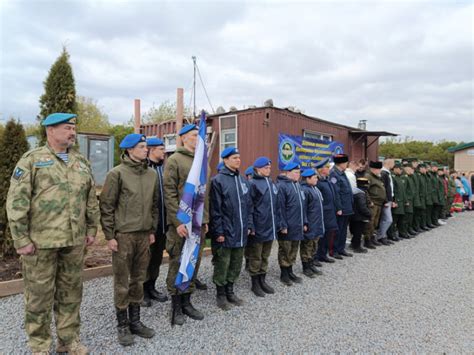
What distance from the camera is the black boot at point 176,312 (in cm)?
346

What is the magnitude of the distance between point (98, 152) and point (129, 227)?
12.5m

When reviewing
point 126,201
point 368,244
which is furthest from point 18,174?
point 368,244

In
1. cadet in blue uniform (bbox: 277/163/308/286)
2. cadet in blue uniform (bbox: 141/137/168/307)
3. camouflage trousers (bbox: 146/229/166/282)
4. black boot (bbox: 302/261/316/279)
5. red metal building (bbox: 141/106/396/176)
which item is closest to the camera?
cadet in blue uniform (bbox: 141/137/168/307)

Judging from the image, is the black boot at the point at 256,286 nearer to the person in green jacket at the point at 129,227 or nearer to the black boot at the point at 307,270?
the black boot at the point at 307,270

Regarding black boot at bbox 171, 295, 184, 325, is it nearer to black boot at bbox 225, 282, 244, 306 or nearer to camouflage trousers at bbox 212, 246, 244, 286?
camouflage trousers at bbox 212, 246, 244, 286

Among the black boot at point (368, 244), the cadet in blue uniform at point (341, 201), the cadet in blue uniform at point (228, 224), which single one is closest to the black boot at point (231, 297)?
the cadet in blue uniform at point (228, 224)

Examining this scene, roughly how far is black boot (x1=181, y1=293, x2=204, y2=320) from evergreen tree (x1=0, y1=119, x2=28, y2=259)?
2.87 metres

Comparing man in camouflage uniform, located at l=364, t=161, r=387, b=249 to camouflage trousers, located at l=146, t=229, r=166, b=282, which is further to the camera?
man in camouflage uniform, located at l=364, t=161, r=387, b=249

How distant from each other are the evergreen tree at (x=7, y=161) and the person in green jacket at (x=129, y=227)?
248cm

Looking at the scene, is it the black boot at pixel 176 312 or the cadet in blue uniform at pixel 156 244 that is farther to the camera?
the cadet in blue uniform at pixel 156 244

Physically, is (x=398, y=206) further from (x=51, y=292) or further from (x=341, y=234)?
(x=51, y=292)

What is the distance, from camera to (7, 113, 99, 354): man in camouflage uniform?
8.43 feet

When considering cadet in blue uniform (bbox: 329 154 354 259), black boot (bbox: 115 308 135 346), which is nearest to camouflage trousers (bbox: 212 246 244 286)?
black boot (bbox: 115 308 135 346)

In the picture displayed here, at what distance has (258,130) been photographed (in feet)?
32.7
